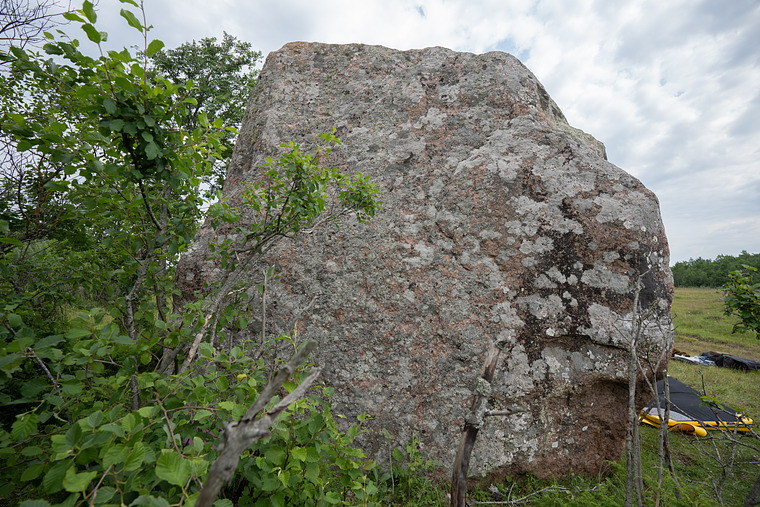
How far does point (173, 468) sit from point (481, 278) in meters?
2.66

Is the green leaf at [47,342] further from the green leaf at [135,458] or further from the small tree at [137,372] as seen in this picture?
the green leaf at [135,458]

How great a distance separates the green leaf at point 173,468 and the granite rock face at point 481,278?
2081mm

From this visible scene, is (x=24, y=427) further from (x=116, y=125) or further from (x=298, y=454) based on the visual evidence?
(x=116, y=125)

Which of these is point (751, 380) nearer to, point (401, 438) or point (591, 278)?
point (591, 278)

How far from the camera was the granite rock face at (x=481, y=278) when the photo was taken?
9.39ft

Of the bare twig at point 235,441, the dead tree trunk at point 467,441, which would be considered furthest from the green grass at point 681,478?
the bare twig at point 235,441

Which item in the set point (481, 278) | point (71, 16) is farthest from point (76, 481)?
point (481, 278)

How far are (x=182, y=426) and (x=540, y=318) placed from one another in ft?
8.83

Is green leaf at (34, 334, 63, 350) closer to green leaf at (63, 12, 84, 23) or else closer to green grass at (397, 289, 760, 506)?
green leaf at (63, 12, 84, 23)

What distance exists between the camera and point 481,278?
313cm

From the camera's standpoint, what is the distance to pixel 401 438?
288cm

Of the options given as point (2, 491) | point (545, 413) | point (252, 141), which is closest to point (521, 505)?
point (545, 413)

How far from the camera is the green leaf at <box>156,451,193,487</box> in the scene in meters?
0.94

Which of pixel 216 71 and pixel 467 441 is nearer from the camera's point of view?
pixel 467 441
